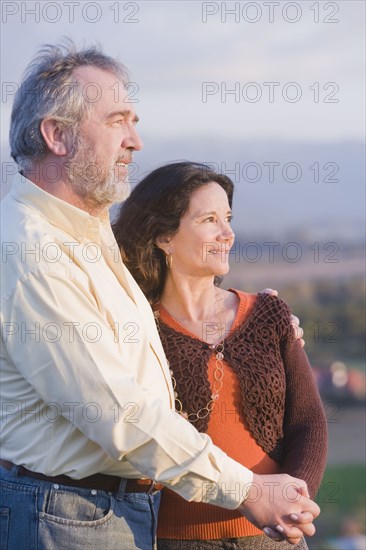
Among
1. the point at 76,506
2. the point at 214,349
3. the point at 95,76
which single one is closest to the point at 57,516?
the point at 76,506

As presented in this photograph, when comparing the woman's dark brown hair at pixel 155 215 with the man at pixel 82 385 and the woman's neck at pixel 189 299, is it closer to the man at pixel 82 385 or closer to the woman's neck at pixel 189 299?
the woman's neck at pixel 189 299

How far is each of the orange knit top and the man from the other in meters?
0.16

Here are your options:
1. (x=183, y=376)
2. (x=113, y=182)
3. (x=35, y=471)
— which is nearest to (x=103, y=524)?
(x=35, y=471)

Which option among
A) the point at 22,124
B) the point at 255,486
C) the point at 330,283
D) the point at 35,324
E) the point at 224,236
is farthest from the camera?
the point at 330,283

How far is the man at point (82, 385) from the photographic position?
214 centimetres

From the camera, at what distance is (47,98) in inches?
96.3

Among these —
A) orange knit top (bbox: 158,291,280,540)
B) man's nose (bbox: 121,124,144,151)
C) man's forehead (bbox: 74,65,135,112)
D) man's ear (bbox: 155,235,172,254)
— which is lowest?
orange knit top (bbox: 158,291,280,540)

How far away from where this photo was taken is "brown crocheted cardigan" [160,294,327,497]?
263 cm

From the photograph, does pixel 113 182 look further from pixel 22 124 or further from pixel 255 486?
pixel 255 486

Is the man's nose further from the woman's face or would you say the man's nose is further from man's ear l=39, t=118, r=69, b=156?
the woman's face

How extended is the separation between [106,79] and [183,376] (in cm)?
87

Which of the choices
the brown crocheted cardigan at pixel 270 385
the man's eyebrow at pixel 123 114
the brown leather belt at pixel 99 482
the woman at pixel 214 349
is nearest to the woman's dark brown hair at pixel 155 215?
the woman at pixel 214 349

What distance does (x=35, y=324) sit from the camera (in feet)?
7.01

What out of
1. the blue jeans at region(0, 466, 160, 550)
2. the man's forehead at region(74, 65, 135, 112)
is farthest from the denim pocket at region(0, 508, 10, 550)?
the man's forehead at region(74, 65, 135, 112)
